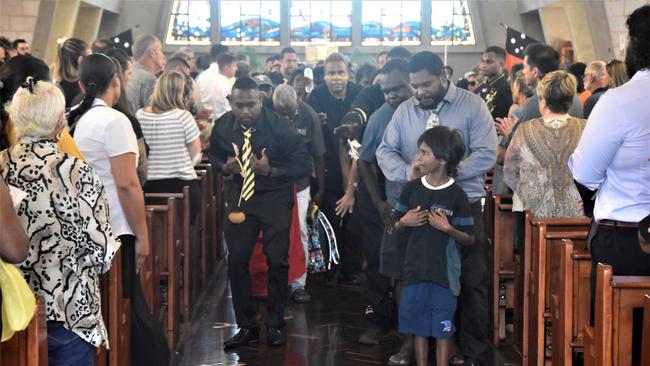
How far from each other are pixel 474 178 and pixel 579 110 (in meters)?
1.65

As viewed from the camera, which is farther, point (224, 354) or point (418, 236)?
point (224, 354)

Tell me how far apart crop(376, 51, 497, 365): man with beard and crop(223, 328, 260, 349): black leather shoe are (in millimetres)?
1450

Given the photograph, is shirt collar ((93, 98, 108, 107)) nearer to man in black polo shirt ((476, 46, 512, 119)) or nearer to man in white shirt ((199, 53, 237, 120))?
man in black polo shirt ((476, 46, 512, 119))

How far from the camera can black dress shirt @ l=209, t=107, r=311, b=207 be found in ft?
23.2

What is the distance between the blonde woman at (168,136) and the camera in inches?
307

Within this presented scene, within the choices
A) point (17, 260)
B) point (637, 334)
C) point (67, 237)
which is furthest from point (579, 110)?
point (17, 260)

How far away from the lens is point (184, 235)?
310 inches

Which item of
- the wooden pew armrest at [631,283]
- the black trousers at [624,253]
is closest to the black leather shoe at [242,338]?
the black trousers at [624,253]

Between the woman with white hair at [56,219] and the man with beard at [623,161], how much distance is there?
1992mm

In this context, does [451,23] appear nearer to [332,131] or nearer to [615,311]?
[332,131]

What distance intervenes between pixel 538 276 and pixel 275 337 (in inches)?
77.4

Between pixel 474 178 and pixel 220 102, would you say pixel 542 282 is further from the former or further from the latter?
pixel 220 102

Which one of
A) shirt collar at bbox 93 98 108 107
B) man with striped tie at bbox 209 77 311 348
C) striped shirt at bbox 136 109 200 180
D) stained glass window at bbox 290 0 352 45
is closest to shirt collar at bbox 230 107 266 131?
man with striped tie at bbox 209 77 311 348

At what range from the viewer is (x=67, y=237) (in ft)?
13.8
